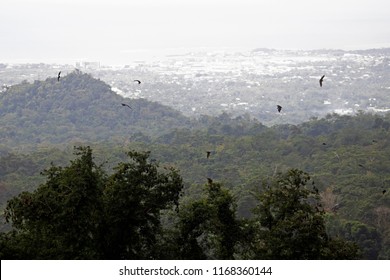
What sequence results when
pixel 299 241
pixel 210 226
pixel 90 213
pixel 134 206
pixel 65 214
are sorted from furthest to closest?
pixel 210 226 → pixel 134 206 → pixel 90 213 → pixel 65 214 → pixel 299 241

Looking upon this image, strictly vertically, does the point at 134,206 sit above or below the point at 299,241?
above

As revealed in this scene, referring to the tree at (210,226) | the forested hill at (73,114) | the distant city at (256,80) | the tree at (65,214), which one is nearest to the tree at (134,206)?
the tree at (65,214)

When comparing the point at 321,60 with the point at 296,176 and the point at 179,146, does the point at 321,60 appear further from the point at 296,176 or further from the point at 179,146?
the point at 296,176

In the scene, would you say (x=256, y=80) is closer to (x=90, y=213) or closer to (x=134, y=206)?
(x=134, y=206)

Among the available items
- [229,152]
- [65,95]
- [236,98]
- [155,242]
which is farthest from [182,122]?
[155,242]

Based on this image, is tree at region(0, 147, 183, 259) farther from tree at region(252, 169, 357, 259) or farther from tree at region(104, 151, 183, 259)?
tree at region(252, 169, 357, 259)

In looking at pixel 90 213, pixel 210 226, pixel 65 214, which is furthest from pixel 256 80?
pixel 65 214

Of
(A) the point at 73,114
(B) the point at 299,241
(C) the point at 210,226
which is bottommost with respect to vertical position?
(A) the point at 73,114

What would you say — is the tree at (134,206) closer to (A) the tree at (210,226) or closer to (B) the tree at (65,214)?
(B) the tree at (65,214)
